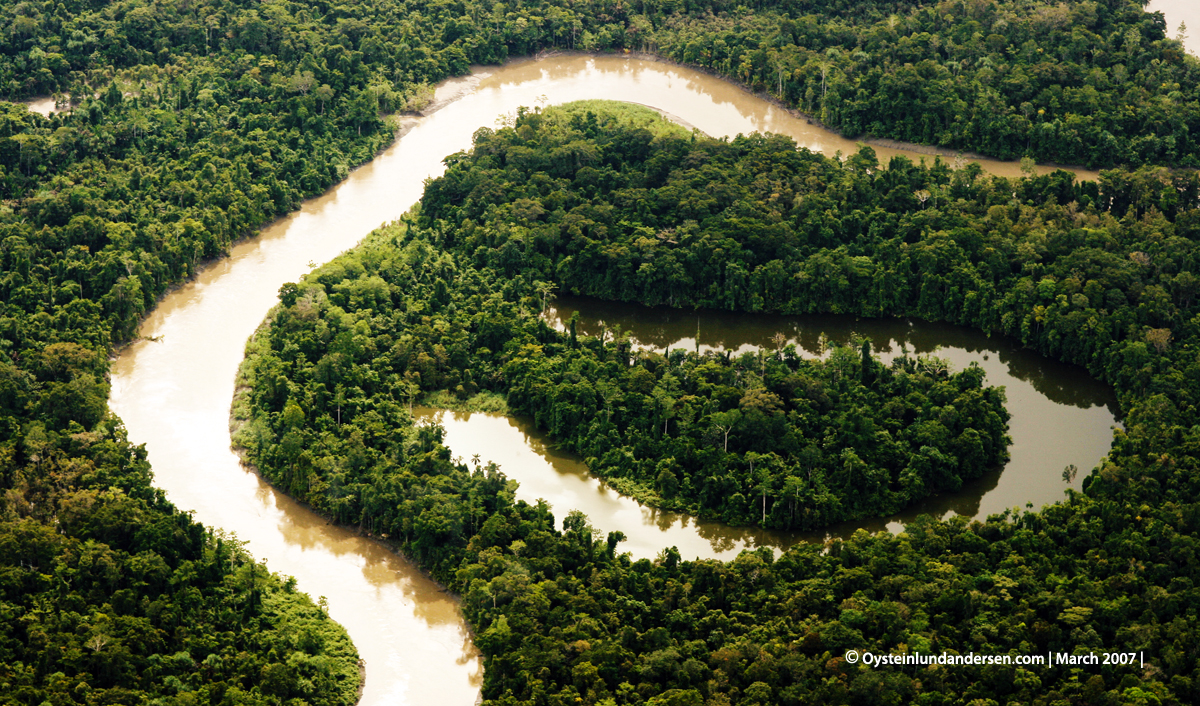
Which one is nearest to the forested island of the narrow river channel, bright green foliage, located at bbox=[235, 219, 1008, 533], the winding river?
bright green foliage, located at bbox=[235, 219, 1008, 533]

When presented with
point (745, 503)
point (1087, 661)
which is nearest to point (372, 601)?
point (745, 503)

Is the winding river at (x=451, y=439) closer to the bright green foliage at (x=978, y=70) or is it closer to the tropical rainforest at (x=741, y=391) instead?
the tropical rainforest at (x=741, y=391)

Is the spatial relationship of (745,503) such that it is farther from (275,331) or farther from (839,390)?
(275,331)

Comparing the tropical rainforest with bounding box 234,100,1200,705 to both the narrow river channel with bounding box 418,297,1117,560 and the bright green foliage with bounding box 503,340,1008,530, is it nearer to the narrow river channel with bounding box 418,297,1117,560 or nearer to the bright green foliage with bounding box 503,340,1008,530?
the bright green foliage with bounding box 503,340,1008,530

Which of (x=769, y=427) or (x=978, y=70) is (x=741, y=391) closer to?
(x=769, y=427)

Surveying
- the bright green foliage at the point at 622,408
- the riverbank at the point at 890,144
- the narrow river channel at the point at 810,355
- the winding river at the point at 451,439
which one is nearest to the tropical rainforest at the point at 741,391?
the bright green foliage at the point at 622,408

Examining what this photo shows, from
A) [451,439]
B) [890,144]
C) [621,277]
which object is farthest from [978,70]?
[451,439]
